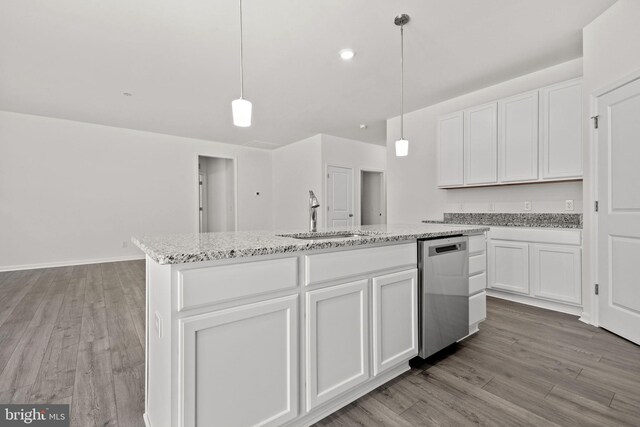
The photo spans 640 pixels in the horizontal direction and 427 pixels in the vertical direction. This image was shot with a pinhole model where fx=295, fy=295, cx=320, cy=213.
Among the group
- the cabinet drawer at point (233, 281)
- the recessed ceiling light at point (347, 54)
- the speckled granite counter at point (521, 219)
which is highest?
the recessed ceiling light at point (347, 54)

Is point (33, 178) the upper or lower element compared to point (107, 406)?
upper

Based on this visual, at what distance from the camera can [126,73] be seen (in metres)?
3.35

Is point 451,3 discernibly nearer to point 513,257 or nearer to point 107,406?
point 513,257

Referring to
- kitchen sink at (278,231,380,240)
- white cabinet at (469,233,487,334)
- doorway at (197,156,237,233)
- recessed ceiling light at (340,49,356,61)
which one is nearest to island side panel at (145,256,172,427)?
kitchen sink at (278,231,380,240)

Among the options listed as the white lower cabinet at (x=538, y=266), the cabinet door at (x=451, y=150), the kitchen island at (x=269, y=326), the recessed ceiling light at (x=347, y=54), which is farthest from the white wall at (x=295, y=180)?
the kitchen island at (x=269, y=326)

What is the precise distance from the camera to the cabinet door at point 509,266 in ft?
10.3

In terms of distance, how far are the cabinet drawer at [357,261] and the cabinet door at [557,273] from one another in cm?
201

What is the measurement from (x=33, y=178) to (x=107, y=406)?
5.12m

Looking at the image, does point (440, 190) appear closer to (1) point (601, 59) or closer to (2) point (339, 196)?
(1) point (601, 59)

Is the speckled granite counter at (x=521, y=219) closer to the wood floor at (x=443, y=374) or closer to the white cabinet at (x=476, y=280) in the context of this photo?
the wood floor at (x=443, y=374)

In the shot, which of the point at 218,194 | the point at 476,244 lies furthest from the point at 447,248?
the point at 218,194

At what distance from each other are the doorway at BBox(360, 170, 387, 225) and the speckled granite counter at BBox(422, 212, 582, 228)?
3691mm

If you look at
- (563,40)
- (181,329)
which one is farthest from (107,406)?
(563,40)

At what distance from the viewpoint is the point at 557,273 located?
2916mm
